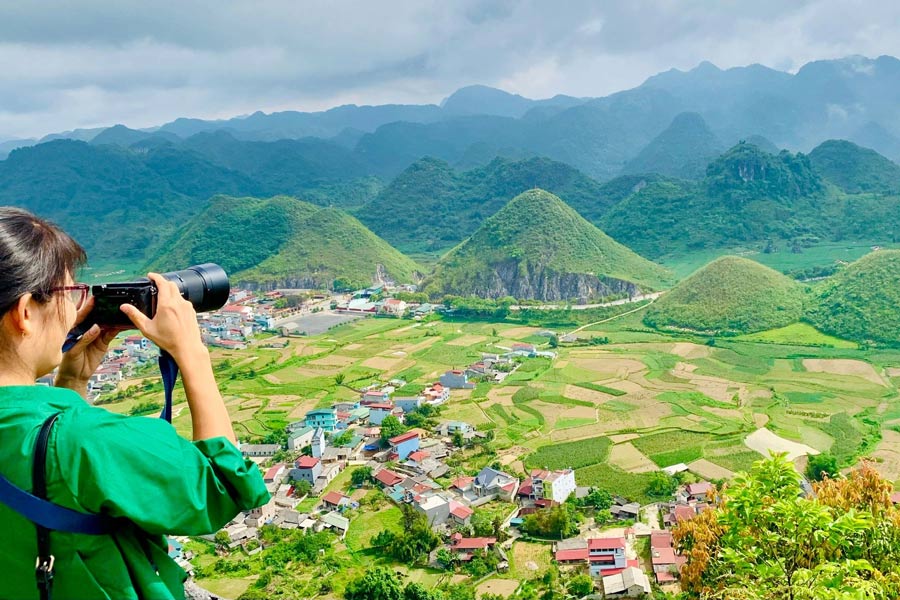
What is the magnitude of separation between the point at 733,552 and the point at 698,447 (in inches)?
561

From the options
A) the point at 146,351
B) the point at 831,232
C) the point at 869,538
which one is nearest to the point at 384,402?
the point at 146,351

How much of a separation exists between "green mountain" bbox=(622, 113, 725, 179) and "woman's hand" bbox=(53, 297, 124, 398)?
99350mm

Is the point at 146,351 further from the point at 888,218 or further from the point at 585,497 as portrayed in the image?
the point at 888,218

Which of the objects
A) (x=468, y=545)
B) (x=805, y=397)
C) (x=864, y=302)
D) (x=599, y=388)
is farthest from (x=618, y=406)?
(x=864, y=302)

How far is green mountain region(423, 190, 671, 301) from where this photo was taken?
3941 cm

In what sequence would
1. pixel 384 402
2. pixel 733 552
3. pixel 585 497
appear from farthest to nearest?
1. pixel 384 402
2. pixel 585 497
3. pixel 733 552

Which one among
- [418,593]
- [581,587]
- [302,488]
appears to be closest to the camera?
[418,593]

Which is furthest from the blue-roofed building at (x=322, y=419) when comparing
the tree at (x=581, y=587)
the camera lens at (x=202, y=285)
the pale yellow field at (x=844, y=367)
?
the camera lens at (x=202, y=285)

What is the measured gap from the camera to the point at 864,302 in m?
28.0

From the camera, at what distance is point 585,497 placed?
14.0 metres

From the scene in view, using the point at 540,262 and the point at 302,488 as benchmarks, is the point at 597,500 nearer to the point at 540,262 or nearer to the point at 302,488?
the point at 302,488

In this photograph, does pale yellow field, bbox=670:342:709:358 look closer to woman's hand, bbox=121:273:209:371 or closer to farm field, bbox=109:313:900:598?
farm field, bbox=109:313:900:598

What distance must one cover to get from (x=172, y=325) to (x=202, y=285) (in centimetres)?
24

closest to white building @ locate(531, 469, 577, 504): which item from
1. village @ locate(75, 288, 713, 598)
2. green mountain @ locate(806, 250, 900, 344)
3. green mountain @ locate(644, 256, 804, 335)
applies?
village @ locate(75, 288, 713, 598)
